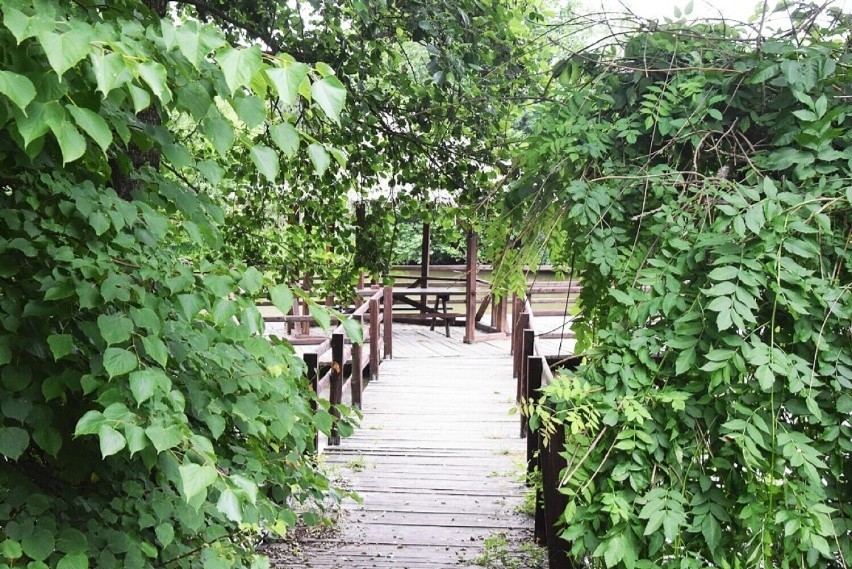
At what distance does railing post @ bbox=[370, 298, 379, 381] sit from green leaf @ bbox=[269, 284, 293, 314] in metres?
5.93

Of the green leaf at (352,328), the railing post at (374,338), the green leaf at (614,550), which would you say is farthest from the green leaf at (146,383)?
the railing post at (374,338)

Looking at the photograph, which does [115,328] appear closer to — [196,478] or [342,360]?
[196,478]

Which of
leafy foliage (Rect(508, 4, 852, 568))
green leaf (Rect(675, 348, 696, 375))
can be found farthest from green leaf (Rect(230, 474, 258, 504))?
green leaf (Rect(675, 348, 696, 375))

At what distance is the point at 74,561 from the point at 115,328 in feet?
1.65

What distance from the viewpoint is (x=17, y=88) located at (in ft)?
3.24

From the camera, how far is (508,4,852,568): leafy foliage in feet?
5.19

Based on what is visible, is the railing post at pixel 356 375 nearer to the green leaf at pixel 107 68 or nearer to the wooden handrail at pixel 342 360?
the wooden handrail at pixel 342 360

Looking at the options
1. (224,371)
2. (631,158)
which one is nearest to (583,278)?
(631,158)

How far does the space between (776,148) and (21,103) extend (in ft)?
5.52

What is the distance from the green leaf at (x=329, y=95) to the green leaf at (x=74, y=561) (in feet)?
3.53

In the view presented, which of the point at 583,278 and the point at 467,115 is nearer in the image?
the point at 583,278

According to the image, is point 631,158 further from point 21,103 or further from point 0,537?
point 0,537

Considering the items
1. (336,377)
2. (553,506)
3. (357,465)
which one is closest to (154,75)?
(553,506)

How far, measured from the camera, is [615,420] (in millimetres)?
1720
